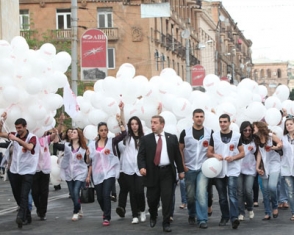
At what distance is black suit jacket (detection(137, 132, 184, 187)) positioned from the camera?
488 inches

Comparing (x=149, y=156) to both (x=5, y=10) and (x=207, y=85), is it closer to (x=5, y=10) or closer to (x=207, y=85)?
(x=207, y=85)

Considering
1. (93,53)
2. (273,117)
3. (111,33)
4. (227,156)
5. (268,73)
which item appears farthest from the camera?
(268,73)

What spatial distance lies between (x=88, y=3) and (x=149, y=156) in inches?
1453

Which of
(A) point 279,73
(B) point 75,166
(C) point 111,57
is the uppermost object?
(A) point 279,73

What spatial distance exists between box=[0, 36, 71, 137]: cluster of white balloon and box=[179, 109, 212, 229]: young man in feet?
7.93

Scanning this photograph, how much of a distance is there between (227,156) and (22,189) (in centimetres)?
330

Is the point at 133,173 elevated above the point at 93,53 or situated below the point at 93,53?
below

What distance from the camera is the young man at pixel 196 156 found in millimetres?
12750

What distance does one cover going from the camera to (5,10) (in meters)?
31.2

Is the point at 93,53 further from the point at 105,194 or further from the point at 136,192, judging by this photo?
the point at 105,194

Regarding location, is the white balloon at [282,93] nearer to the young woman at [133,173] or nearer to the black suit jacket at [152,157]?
the young woman at [133,173]

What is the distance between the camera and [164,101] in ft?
46.6

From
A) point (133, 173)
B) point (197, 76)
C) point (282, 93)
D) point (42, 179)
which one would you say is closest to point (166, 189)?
point (133, 173)

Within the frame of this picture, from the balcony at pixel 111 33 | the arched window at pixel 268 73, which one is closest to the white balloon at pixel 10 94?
the balcony at pixel 111 33
